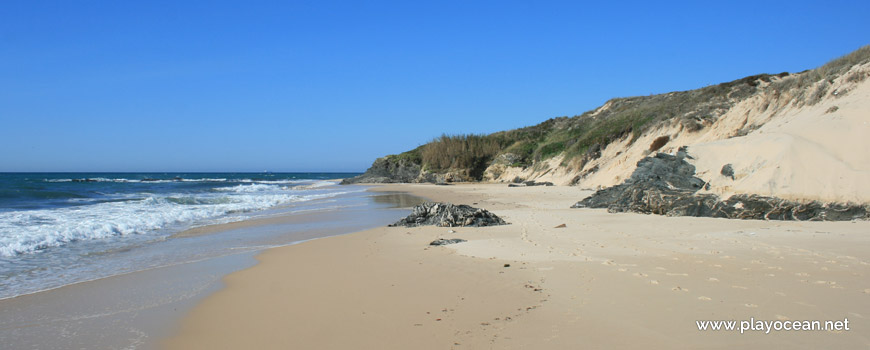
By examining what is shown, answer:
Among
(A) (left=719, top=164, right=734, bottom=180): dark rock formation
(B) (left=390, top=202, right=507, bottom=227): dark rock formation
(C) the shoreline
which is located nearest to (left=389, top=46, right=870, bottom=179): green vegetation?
(A) (left=719, top=164, right=734, bottom=180): dark rock formation

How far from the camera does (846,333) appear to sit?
10.8 ft

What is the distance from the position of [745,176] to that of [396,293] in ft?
28.5

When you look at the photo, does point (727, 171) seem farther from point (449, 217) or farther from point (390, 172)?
point (390, 172)

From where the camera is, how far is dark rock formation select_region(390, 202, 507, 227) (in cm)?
1008

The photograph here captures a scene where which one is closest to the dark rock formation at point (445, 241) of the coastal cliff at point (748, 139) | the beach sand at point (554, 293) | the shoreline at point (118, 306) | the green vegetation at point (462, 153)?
the beach sand at point (554, 293)

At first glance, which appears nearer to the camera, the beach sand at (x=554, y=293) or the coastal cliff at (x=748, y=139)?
the beach sand at (x=554, y=293)

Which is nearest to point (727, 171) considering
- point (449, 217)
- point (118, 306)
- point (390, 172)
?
point (449, 217)

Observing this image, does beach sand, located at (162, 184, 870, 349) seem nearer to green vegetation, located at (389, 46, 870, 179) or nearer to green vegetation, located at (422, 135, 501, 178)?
green vegetation, located at (389, 46, 870, 179)

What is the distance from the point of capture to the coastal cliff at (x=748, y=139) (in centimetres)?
927

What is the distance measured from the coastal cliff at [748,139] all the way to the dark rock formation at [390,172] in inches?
471

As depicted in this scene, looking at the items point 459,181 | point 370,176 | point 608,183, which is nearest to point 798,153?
point 608,183

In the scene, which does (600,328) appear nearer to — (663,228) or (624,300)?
(624,300)

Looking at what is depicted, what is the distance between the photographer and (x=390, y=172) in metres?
48.6

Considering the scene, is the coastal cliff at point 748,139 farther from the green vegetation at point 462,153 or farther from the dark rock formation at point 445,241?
the dark rock formation at point 445,241
